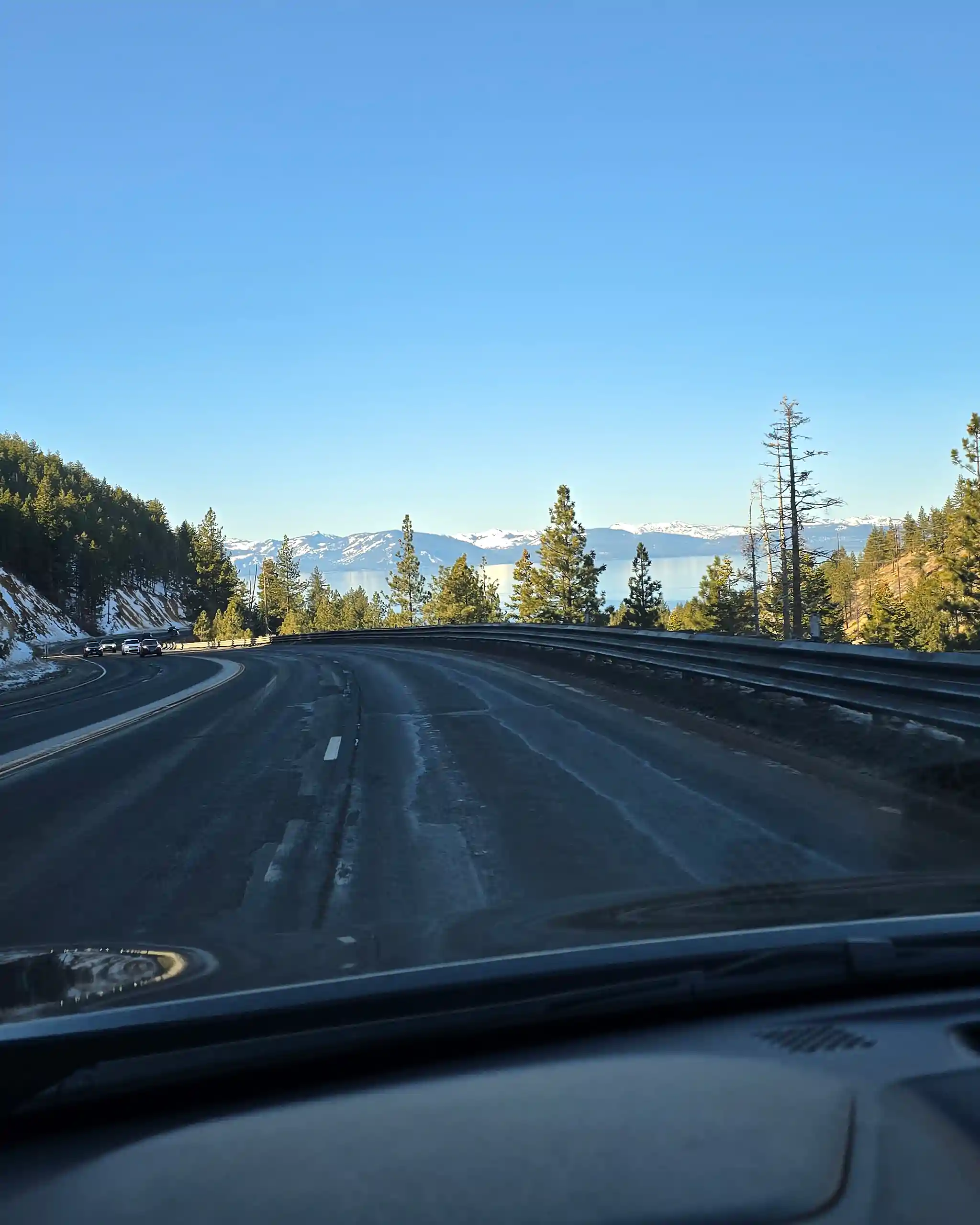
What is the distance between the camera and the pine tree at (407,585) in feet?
430

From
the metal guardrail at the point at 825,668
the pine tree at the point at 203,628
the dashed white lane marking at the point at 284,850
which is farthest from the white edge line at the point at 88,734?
the pine tree at the point at 203,628

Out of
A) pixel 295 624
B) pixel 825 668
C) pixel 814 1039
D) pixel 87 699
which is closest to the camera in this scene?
pixel 814 1039

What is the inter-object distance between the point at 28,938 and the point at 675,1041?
11.9ft

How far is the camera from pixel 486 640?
33.2 metres

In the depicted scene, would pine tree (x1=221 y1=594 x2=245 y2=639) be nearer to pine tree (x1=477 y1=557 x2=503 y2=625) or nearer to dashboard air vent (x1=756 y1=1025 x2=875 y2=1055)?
pine tree (x1=477 y1=557 x2=503 y2=625)

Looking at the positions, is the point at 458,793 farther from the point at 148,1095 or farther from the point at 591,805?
the point at 148,1095

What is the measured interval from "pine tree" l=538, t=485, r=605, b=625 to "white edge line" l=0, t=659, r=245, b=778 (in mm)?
55635

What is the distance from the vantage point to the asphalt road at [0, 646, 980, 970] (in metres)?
5.20

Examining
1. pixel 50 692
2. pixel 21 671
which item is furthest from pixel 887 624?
pixel 50 692

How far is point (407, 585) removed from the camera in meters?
135

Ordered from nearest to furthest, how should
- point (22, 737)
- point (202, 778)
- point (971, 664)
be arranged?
point (971, 664)
point (202, 778)
point (22, 737)

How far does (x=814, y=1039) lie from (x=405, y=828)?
5.24 m

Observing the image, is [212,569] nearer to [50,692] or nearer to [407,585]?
[407,585]

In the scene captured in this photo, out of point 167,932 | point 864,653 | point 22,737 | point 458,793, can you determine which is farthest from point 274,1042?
point 22,737
